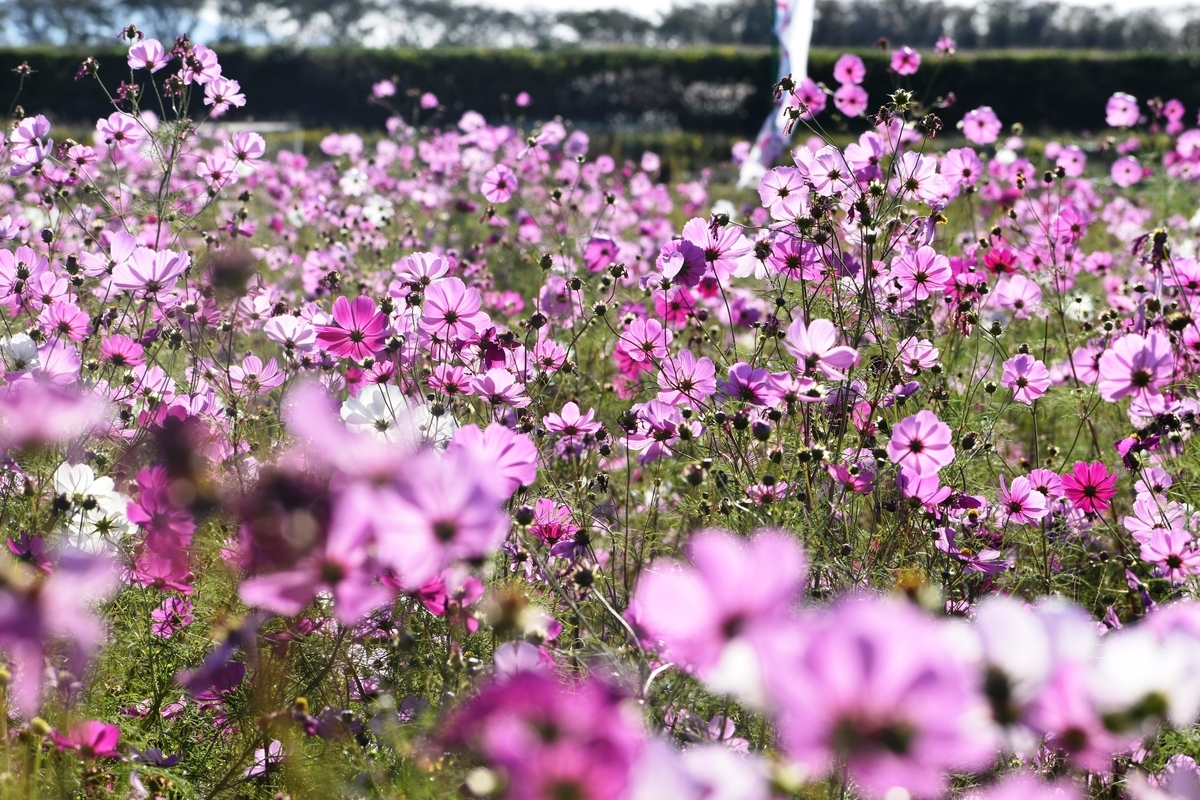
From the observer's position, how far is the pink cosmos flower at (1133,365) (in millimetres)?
1306

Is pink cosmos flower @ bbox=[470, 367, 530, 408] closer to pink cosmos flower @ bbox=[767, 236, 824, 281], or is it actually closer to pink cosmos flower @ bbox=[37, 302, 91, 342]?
pink cosmos flower @ bbox=[767, 236, 824, 281]

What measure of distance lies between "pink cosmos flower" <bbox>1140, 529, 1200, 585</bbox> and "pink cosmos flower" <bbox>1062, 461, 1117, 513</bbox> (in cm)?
15

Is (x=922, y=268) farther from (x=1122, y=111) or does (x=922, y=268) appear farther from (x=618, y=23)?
(x=618, y=23)

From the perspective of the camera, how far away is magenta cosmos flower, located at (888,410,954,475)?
1.15 m

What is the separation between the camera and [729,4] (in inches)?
1868

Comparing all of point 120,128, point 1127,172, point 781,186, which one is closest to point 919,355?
point 781,186

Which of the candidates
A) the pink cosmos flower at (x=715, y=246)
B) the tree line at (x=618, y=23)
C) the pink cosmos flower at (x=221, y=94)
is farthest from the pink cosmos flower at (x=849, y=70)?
the tree line at (x=618, y=23)

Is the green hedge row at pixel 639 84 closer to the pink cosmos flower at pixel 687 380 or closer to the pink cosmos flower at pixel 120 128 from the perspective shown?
the pink cosmos flower at pixel 120 128

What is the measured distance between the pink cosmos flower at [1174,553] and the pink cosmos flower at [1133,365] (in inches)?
8.7

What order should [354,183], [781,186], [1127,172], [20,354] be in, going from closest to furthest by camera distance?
[20,354] < [781,186] < [1127,172] < [354,183]

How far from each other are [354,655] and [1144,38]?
1932 inches

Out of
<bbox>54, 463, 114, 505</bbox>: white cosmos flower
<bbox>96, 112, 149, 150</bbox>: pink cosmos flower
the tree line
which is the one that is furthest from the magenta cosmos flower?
the tree line

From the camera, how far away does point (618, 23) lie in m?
50.6

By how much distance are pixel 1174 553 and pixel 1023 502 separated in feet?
0.69
